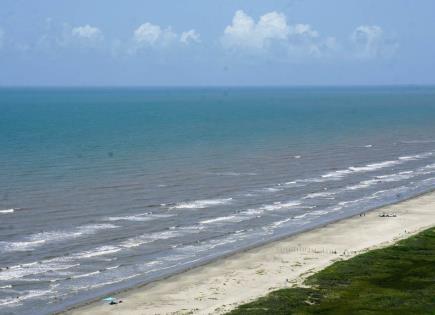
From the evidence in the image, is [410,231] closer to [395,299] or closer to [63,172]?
[395,299]

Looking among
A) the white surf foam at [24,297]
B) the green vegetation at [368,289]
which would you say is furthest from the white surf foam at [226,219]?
the white surf foam at [24,297]

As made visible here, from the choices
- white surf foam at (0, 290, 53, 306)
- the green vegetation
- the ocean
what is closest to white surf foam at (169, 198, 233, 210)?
the ocean

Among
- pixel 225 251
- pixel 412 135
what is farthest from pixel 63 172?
pixel 412 135

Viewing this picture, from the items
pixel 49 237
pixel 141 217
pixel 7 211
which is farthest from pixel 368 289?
pixel 7 211

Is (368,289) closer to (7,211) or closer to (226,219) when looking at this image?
(226,219)

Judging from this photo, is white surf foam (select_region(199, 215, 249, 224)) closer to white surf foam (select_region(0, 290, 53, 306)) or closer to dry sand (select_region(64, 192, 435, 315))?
dry sand (select_region(64, 192, 435, 315))

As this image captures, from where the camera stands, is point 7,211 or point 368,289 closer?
point 368,289
